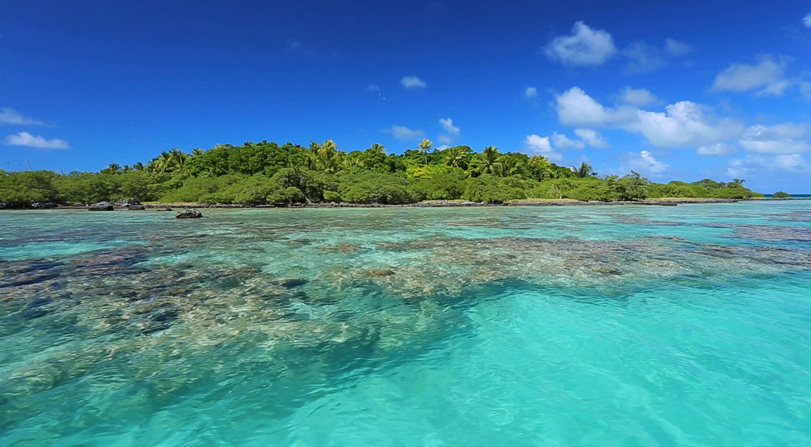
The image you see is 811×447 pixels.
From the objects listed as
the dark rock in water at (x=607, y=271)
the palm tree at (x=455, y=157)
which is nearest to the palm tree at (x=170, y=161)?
the palm tree at (x=455, y=157)

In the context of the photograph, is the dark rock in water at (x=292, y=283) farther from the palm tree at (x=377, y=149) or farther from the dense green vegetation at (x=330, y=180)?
the palm tree at (x=377, y=149)

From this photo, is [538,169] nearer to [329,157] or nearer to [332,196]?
[329,157]

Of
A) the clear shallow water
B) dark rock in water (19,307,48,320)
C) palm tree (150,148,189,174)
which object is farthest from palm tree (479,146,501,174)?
dark rock in water (19,307,48,320)

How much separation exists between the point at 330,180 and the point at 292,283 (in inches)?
1879

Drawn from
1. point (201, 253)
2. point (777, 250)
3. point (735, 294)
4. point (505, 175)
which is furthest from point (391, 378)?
point (505, 175)

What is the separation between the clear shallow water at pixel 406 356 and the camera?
3438 mm

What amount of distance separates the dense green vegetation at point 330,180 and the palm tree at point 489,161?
0.19 m

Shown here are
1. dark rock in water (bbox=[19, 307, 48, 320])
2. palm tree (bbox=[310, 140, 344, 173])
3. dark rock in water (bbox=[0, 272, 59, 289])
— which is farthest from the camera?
palm tree (bbox=[310, 140, 344, 173])

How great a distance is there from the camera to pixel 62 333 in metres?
5.31

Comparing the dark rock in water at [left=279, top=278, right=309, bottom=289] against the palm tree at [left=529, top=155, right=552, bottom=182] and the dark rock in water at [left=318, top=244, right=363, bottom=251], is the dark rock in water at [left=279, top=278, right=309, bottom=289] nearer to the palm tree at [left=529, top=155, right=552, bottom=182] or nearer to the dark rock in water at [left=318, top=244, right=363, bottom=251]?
the dark rock in water at [left=318, top=244, right=363, bottom=251]

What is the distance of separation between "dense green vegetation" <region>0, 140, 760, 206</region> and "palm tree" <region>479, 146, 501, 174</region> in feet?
0.61

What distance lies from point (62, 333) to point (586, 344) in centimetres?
743

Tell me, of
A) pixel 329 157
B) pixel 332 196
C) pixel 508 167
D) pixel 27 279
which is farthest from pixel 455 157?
pixel 27 279

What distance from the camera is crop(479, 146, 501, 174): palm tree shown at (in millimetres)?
69250
